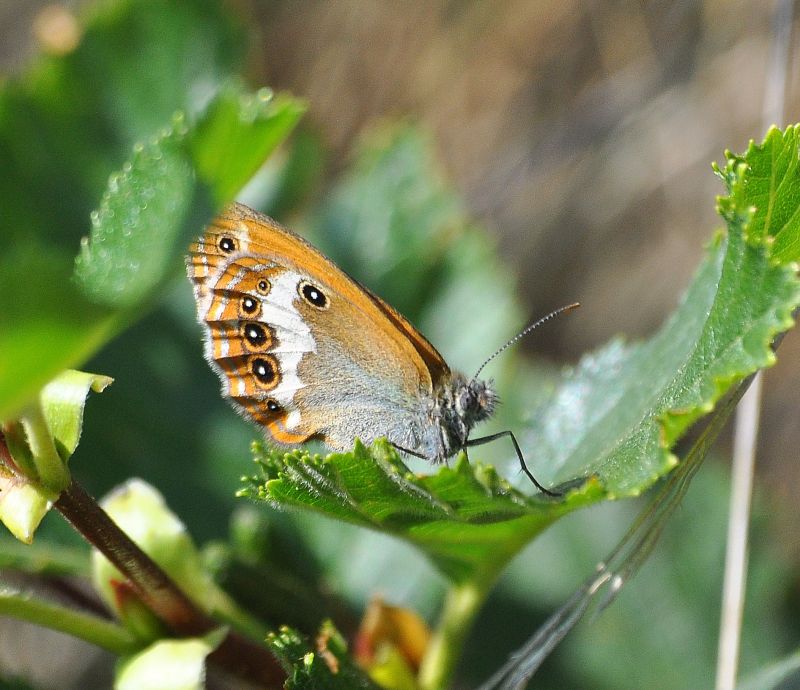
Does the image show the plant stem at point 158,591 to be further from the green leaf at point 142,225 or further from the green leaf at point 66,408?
the green leaf at point 142,225

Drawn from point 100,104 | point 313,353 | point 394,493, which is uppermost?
point 100,104

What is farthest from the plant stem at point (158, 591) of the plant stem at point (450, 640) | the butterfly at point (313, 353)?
the butterfly at point (313, 353)

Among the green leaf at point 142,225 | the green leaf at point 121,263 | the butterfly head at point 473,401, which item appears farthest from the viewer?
the butterfly head at point 473,401

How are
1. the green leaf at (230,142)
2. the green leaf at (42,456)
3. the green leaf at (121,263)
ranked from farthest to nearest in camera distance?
1. the green leaf at (42,456)
2. the green leaf at (230,142)
3. the green leaf at (121,263)

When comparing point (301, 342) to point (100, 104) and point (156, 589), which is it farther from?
point (100, 104)

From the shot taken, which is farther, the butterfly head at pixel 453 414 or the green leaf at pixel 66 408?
the butterfly head at pixel 453 414

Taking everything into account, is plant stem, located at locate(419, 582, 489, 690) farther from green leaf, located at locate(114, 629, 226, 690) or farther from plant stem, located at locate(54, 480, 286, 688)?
green leaf, located at locate(114, 629, 226, 690)

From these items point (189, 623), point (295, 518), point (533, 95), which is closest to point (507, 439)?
point (295, 518)

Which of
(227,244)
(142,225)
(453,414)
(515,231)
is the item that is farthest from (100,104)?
(515,231)

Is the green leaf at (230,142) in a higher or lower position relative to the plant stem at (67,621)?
higher
